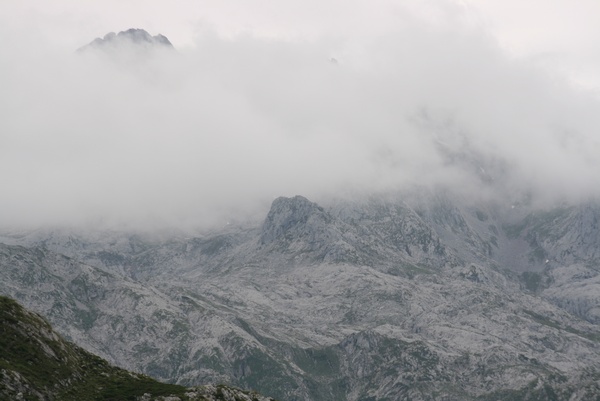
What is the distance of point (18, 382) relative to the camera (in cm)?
13475

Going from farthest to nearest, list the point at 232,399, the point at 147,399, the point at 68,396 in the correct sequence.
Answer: the point at 232,399 → the point at 147,399 → the point at 68,396

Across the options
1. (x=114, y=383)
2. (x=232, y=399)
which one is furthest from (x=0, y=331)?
(x=232, y=399)

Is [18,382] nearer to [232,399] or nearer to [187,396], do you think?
[187,396]

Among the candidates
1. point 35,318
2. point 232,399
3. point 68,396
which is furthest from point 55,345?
point 232,399

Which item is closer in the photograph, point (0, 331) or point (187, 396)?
point (0, 331)

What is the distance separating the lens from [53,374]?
148 metres

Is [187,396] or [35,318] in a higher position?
[35,318]

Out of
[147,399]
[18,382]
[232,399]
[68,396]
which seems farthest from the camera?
[232,399]

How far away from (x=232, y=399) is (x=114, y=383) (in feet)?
81.5

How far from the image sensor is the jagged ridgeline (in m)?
138

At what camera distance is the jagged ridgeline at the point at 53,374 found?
138 meters

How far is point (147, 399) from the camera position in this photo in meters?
153

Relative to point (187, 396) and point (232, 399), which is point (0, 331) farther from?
point (232, 399)

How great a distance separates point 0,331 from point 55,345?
38.4 ft
